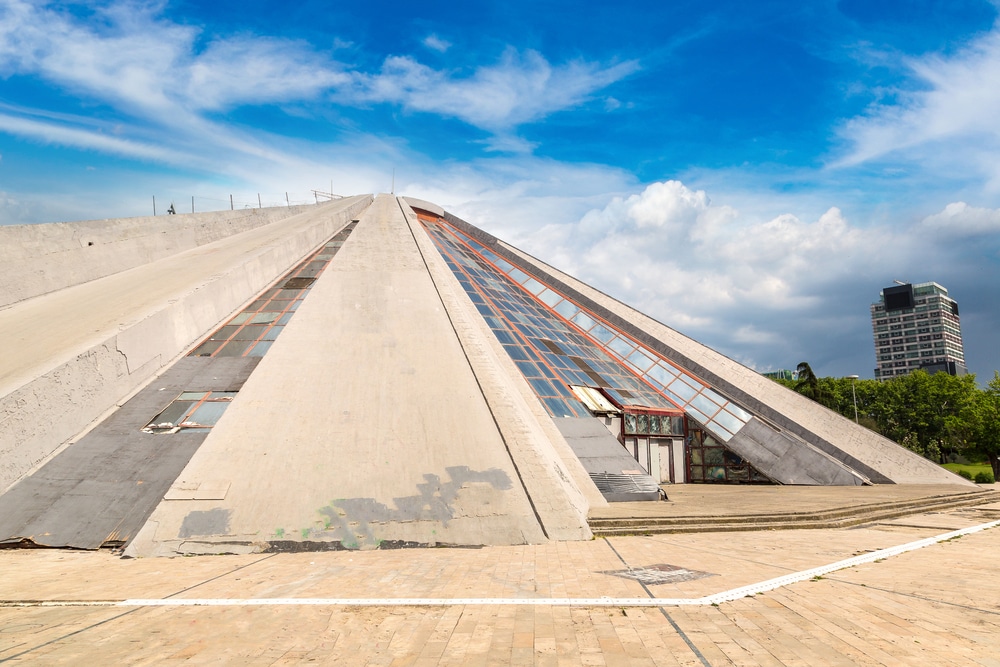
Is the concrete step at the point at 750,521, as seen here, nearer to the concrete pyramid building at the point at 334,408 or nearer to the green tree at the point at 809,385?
the concrete pyramid building at the point at 334,408

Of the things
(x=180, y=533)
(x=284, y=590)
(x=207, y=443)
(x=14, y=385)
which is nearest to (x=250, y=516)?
(x=180, y=533)

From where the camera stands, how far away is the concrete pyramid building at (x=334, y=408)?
7582mm

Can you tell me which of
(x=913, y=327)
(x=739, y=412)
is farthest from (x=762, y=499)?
(x=913, y=327)

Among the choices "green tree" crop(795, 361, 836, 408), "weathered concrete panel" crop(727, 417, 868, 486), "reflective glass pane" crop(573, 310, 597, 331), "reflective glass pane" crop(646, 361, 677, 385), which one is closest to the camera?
"weathered concrete panel" crop(727, 417, 868, 486)

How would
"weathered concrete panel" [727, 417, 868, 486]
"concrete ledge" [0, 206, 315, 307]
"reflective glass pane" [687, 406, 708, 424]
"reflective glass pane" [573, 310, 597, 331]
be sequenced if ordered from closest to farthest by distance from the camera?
"concrete ledge" [0, 206, 315, 307] → "weathered concrete panel" [727, 417, 868, 486] → "reflective glass pane" [687, 406, 708, 424] → "reflective glass pane" [573, 310, 597, 331]

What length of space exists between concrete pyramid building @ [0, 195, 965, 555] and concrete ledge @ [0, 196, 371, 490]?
38 millimetres

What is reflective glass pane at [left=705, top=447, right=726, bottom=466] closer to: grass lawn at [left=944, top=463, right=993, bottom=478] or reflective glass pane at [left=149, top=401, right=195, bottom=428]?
reflective glass pane at [left=149, top=401, right=195, bottom=428]

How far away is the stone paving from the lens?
3740 mm

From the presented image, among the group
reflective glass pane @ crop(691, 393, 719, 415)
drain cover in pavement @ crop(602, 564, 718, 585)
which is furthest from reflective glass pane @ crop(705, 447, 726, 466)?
drain cover in pavement @ crop(602, 564, 718, 585)

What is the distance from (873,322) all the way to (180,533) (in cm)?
19097

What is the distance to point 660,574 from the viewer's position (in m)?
5.83

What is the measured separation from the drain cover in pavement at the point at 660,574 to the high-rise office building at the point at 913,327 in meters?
176

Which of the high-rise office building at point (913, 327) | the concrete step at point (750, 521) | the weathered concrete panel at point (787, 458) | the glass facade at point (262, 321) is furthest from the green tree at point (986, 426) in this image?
the high-rise office building at point (913, 327)

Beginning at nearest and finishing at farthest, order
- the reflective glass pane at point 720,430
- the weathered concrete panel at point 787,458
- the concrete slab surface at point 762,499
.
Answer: the concrete slab surface at point 762,499
the weathered concrete panel at point 787,458
the reflective glass pane at point 720,430
